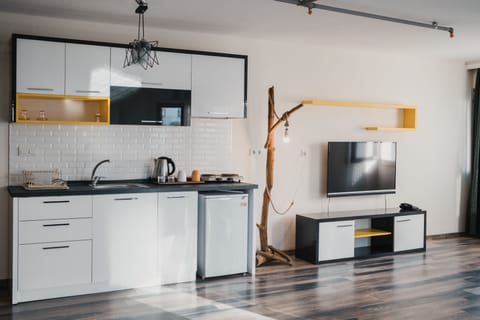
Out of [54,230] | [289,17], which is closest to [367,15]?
[289,17]

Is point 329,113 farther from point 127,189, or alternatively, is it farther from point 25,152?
point 25,152

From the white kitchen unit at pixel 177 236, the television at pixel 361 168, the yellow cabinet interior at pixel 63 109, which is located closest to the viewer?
the yellow cabinet interior at pixel 63 109

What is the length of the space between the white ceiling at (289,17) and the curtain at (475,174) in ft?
5.31

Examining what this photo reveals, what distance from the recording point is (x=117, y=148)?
204 inches

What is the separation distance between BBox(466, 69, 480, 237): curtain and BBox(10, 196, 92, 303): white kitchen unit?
219 inches

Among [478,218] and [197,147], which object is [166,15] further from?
[478,218]

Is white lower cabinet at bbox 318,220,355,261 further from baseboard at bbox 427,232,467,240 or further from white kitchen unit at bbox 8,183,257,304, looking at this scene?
baseboard at bbox 427,232,467,240

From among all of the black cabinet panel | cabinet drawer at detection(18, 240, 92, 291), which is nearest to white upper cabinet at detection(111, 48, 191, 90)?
the black cabinet panel

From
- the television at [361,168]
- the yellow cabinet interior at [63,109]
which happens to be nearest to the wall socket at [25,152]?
the yellow cabinet interior at [63,109]

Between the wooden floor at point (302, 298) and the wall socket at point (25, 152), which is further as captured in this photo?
the wall socket at point (25, 152)

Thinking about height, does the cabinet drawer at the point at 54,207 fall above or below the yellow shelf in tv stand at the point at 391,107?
below

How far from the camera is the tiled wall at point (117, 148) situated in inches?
189

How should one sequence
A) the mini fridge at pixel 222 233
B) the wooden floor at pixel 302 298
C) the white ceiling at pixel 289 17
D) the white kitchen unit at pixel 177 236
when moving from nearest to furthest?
the wooden floor at pixel 302 298 → the white ceiling at pixel 289 17 → the white kitchen unit at pixel 177 236 → the mini fridge at pixel 222 233

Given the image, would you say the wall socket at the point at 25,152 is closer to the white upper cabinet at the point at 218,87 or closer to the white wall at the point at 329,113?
the white wall at the point at 329,113
